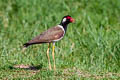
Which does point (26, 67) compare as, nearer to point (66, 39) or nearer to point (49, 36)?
point (49, 36)

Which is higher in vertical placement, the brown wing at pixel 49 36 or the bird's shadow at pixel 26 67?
the brown wing at pixel 49 36

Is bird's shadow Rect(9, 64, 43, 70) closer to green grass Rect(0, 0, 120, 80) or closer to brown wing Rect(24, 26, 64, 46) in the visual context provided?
green grass Rect(0, 0, 120, 80)

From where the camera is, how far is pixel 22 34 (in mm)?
10375

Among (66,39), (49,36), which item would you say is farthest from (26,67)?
(66,39)

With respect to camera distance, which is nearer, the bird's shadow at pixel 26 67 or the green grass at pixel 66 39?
the green grass at pixel 66 39

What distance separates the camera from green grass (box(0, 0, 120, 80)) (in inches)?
310

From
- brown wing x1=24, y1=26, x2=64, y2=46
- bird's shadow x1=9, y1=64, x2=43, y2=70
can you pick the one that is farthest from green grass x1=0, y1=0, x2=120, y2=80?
brown wing x1=24, y1=26, x2=64, y2=46

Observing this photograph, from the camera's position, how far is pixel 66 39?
10031mm

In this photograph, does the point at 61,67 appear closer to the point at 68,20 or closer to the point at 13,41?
the point at 68,20

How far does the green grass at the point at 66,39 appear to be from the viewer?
788cm

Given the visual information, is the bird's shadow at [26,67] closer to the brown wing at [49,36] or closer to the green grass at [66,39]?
the green grass at [66,39]

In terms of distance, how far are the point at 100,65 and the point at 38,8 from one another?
4.46 m

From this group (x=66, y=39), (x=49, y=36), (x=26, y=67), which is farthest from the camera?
(x=66, y=39)

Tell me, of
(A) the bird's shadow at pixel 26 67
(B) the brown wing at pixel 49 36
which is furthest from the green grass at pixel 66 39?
(B) the brown wing at pixel 49 36
